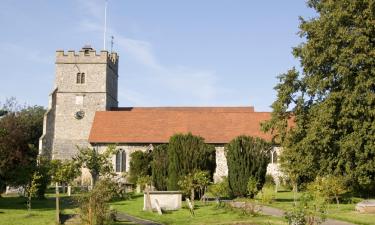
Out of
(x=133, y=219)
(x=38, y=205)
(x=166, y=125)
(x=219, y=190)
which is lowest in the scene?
(x=133, y=219)

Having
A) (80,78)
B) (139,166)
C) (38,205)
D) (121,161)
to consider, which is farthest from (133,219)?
(80,78)

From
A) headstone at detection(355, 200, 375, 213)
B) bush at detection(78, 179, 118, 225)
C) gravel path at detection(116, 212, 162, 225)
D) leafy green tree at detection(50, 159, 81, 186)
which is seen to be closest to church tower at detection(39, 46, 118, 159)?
leafy green tree at detection(50, 159, 81, 186)

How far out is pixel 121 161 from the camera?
161 ft

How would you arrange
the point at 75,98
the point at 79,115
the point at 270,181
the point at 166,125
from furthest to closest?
the point at 75,98 → the point at 79,115 → the point at 166,125 → the point at 270,181

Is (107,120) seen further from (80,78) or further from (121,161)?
(80,78)

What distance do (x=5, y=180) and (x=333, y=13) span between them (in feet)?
70.2

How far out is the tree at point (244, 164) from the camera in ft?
99.8

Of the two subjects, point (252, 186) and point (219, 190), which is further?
point (252, 186)

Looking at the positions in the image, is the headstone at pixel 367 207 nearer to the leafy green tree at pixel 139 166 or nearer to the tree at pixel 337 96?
the tree at pixel 337 96

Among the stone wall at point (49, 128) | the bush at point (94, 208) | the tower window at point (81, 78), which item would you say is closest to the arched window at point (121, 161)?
the stone wall at point (49, 128)

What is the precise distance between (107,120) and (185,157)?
22.4 meters

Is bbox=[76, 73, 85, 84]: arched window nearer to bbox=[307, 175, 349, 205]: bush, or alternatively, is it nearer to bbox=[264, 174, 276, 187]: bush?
bbox=[264, 174, 276, 187]: bush

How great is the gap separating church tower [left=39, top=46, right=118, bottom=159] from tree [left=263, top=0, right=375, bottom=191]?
31585mm

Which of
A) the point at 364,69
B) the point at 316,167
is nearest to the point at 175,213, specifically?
the point at 316,167
